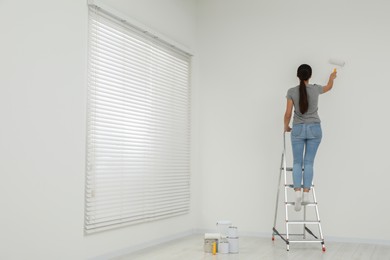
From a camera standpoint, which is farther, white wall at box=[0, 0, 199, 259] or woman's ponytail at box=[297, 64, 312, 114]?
woman's ponytail at box=[297, 64, 312, 114]

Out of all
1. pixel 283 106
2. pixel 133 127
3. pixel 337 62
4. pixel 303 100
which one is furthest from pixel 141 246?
pixel 337 62

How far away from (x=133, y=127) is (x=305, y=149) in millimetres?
1800

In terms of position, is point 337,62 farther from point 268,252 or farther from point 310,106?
point 268,252

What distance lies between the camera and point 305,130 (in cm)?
495

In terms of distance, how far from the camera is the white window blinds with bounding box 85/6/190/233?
4.27 meters

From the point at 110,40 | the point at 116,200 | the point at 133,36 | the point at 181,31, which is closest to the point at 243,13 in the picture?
the point at 181,31

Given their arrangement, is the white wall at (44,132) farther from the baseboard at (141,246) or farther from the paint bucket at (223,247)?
the paint bucket at (223,247)

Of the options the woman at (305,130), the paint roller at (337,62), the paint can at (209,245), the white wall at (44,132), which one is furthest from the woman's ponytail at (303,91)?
the white wall at (44,132)

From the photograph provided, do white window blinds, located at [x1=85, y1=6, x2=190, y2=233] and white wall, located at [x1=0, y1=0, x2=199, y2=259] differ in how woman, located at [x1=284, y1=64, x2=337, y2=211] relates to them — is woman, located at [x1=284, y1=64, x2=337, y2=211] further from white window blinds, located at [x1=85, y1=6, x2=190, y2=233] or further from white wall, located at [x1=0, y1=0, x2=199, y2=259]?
white wall, located at [x1=0, y1=0, x2=199, y2=259]

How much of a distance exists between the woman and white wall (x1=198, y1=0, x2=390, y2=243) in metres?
0.69

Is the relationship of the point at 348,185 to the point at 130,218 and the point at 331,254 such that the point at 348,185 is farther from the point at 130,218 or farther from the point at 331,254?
the point at 130,218

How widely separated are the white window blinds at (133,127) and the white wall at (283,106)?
430 millimetres

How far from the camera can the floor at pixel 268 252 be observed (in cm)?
446

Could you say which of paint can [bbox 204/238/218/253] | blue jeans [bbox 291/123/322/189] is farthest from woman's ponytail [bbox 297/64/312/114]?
paint can [bbox 204/238/218/253]
